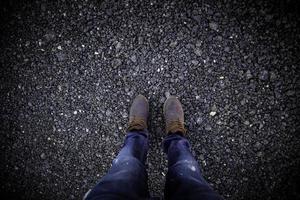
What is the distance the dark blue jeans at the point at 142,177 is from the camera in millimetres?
1471

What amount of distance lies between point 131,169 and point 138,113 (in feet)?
2.08

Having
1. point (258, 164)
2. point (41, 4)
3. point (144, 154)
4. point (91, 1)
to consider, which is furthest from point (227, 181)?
point (41, 4)

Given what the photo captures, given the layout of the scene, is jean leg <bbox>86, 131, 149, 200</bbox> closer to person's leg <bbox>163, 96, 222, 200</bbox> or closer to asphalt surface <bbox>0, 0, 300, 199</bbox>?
person's leg <bbox>163, 96, 222, 200</bbox>

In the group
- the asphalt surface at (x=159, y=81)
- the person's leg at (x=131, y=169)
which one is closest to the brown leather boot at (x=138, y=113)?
the person's leg at (x=131, y=169)

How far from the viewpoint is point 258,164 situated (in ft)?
7.78

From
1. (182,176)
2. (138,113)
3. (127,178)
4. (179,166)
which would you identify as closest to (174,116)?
(138,113)

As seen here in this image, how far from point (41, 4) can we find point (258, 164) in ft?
7.90

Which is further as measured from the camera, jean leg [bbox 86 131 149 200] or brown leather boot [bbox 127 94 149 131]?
brown leather boot [bbox 127 94 149 131]

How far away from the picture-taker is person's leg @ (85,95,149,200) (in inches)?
58.1

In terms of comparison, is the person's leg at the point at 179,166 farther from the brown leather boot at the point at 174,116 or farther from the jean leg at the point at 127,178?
the jean leg at the point at 127,178

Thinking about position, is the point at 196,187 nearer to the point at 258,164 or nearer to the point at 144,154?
the point at 144,154

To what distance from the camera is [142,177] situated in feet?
5.53

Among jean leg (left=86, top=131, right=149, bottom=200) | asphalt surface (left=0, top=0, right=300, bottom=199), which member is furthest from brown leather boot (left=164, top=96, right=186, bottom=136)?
jean leg (left=86, top=131, right=149, bottom=200)

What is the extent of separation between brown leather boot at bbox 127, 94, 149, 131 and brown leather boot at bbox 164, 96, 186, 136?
0.59 feet
